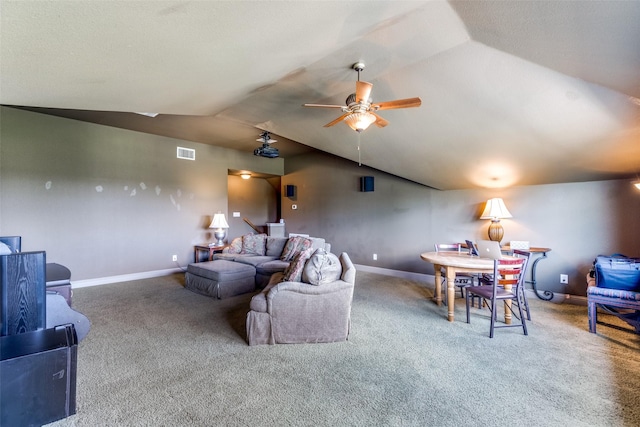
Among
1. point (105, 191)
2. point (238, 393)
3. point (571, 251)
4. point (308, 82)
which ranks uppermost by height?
point (308, 82)

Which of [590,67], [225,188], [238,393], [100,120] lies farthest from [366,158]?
[100,120]

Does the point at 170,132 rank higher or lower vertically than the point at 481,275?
higher

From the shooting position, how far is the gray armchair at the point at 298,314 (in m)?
2.61

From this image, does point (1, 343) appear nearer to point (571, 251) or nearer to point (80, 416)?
point (80, 416)

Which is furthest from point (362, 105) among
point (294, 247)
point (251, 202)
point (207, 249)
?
point (251, 202)

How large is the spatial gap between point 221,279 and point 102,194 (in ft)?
9.20

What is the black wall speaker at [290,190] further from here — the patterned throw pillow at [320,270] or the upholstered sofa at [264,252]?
the patterned throw pillow at [320,270]

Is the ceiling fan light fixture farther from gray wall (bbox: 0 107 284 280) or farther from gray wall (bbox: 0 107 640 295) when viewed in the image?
gray wall (bbox: 0 107 284 280)

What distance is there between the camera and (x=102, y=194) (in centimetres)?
486

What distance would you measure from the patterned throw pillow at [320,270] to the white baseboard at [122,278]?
398 centimetres

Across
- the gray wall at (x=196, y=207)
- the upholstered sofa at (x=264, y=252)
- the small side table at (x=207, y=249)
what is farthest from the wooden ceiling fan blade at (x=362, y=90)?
the small side table at (x=207, y=249)

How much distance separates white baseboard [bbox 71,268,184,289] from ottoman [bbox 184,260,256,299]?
1231mm

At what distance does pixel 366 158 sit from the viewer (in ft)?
16.2

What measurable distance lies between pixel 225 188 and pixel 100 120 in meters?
2.56
